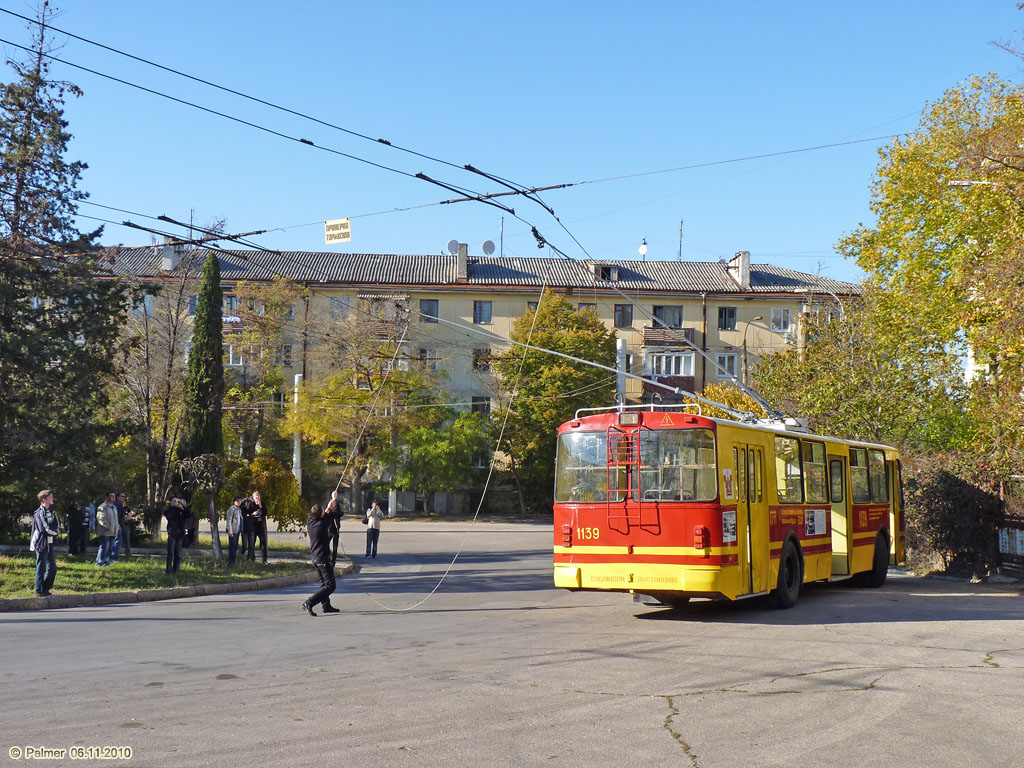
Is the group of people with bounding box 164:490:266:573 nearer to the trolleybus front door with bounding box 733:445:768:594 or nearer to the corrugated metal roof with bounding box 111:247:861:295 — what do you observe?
the trolleybus front door with bounding box 733:445:768:594

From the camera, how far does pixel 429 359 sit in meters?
59.7

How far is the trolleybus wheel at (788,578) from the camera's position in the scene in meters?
15.1

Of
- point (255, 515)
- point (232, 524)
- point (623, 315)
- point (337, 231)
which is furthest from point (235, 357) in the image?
point (337, 231)

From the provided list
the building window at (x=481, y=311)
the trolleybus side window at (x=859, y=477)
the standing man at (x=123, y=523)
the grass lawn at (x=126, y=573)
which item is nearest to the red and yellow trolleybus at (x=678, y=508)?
the trolleybus side window at (x=859, y=477)

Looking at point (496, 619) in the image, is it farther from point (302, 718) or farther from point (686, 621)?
point (302, 718)

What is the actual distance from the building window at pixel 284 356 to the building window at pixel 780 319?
110 ft

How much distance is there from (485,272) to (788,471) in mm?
54704

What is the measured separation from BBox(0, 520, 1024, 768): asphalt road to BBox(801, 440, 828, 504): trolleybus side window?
6.39 ft

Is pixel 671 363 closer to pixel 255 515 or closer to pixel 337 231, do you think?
pixel 255 515

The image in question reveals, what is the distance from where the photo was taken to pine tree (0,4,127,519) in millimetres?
24422

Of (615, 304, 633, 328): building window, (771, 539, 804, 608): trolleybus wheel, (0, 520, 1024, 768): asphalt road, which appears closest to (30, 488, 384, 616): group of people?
(0, 520, 1024, 768): asphalt road

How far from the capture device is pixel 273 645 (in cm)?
1097

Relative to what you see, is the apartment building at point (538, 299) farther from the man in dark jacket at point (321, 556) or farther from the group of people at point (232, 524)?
the man in dark jacket at point (321, 556)

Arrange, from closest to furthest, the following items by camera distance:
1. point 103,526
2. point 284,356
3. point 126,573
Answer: point 126,573 → point 103,526 → point 284,356
